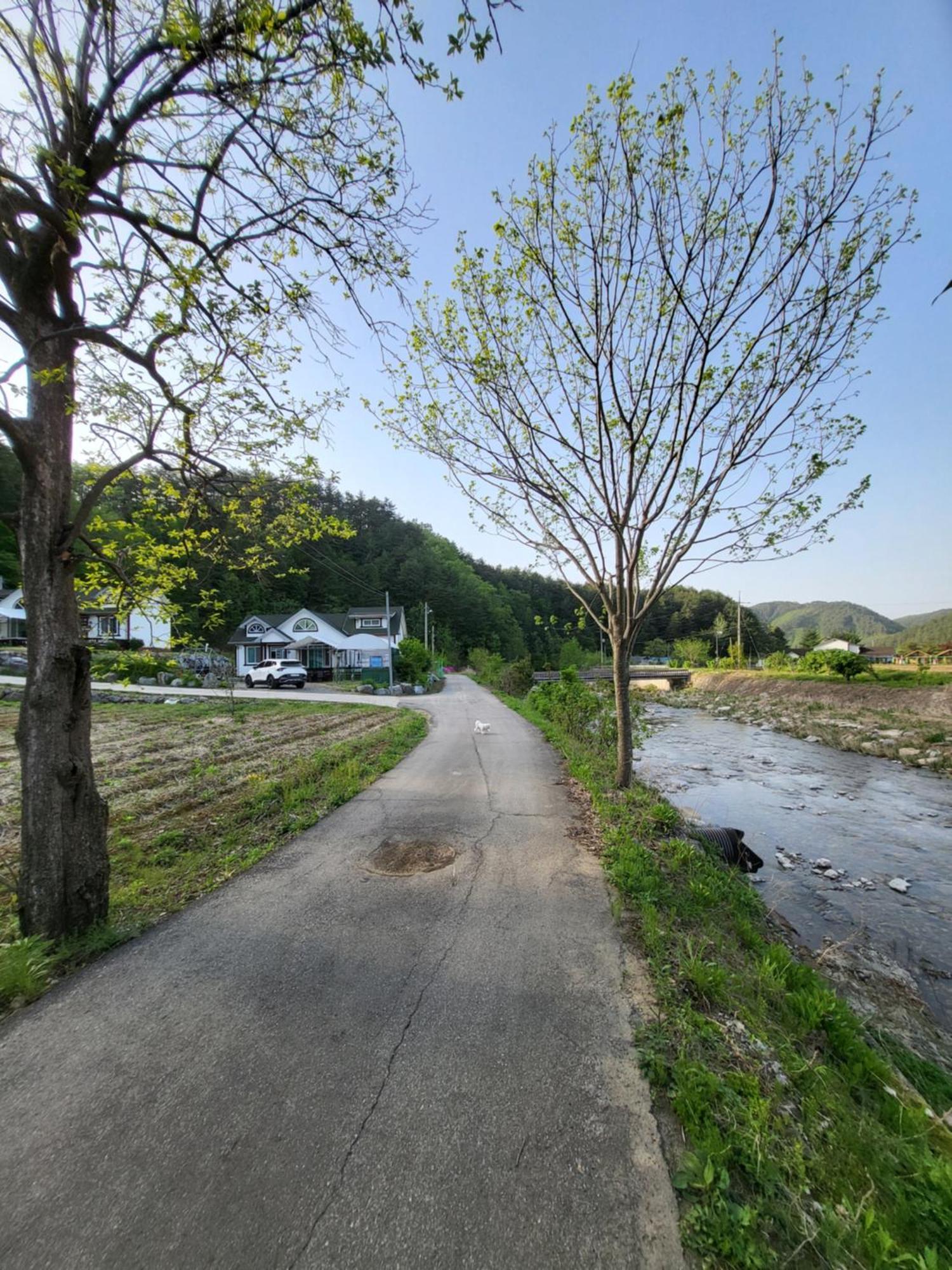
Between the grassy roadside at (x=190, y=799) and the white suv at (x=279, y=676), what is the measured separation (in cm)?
1232

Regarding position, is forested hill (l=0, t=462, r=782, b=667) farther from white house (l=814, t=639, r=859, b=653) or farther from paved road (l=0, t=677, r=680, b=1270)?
paved road (l=0, t=677, r=680, b=1270)

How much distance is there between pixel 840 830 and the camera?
27.4 feet

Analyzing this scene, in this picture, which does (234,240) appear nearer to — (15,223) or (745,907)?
(15,223)

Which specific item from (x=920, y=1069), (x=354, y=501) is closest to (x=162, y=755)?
(x=920, y=1069)

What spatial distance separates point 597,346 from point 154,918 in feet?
24.2

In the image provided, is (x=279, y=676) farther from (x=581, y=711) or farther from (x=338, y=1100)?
(x=338, y=1100)

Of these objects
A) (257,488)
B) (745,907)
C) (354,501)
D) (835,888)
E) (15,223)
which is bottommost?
(835,888)

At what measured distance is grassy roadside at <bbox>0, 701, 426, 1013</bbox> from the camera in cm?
345

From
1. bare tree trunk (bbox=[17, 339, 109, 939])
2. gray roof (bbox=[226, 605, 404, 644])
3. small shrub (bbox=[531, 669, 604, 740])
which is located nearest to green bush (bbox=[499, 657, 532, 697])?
small shrub (bbox=[531, 669, 604, 740])

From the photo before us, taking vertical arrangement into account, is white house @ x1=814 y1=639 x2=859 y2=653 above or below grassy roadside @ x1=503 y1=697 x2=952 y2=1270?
above

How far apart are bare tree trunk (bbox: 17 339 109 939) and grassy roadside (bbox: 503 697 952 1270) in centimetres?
366

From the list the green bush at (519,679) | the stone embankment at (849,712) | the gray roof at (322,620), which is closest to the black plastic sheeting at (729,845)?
the stone embankment at (849,712)

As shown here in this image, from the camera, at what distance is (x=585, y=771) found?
26.5 feet

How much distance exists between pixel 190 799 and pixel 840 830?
10.1m
